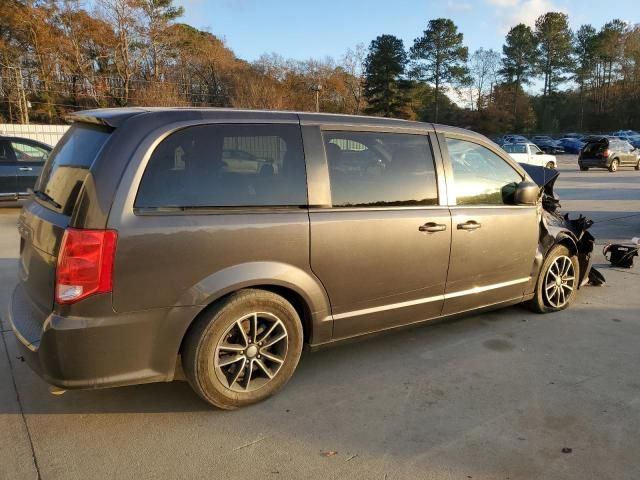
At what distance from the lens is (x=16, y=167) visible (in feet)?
35.3

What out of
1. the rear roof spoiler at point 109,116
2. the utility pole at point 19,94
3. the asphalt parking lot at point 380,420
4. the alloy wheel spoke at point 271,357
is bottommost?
the asphalt parking lot at point 380,420

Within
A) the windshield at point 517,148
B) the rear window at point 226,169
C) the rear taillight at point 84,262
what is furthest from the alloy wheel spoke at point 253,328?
the windshield at point 517,148

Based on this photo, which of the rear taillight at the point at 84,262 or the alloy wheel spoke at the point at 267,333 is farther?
the alloy wheel spoke at the point at 267,333

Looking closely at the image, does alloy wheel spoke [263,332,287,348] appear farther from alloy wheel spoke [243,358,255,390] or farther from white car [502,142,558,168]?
white car [502,142,558,168]

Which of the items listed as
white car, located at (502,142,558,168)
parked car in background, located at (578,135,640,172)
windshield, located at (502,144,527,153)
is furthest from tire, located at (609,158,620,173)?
windshield, located at (502,144,527,153)

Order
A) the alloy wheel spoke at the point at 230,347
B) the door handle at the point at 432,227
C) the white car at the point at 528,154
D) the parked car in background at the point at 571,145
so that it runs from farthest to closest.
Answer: the parked car in background at the point at 571,145, the white car at the point at 528,154, the door handle at the point at 432,227, the alloy wheel spoke at the point at 230,347

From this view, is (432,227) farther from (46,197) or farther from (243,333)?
(46,197)

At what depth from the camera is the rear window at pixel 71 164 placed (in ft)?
9.04

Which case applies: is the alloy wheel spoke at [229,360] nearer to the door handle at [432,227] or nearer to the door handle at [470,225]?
the door handle at [432,227]

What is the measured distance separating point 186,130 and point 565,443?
275cm

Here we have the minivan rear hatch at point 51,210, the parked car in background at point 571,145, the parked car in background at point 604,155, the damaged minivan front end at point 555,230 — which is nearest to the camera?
the minivan rear hatch at point 51,210

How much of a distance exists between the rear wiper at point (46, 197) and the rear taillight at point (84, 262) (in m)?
0.36

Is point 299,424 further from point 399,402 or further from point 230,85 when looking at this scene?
point 230,85

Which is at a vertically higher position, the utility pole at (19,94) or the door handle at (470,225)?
the utility pole at (19,94)
